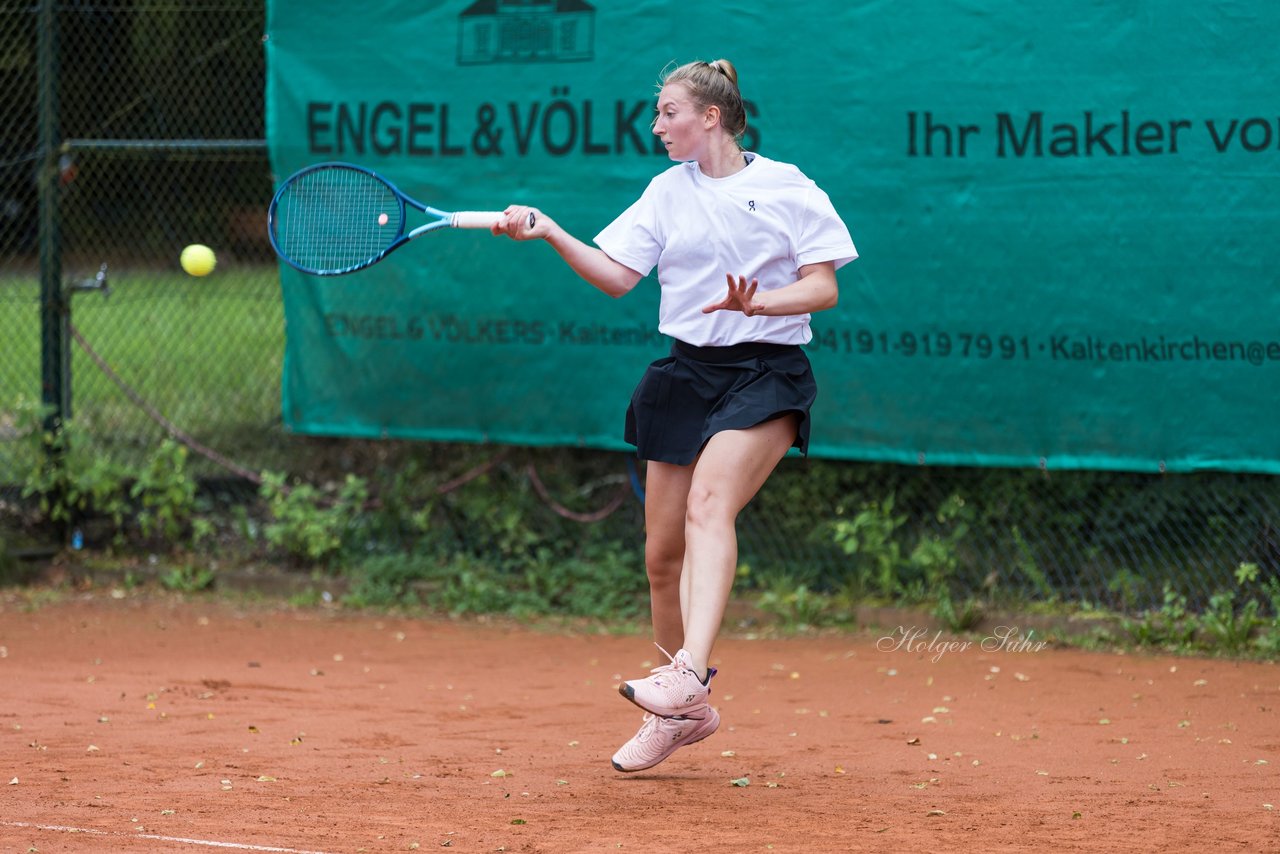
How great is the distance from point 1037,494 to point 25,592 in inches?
187

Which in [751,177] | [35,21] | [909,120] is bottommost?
[751,177]

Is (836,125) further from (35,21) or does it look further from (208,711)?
(35,21)

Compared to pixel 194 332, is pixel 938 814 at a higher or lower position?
lower

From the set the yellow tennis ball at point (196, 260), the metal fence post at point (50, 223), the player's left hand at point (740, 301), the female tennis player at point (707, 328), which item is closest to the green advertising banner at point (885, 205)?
the metal fence post at point (50, 223)

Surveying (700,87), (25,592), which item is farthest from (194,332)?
(700,87)

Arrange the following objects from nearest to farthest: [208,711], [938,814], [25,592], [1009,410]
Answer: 1. [938,814]
2. [208,711]
3. [1009,410]
4. [25,592]

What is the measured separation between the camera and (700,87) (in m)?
4.05

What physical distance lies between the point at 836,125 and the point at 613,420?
1.58 meters

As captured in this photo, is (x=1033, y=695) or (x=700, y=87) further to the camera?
(x=1033, y=695)

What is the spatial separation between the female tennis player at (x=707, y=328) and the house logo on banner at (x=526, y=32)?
2672 millimetres

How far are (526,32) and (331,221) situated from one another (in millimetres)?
1790

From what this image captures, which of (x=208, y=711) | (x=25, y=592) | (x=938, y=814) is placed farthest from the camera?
(x=25, y=592)

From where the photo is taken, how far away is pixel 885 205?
6.29 meters

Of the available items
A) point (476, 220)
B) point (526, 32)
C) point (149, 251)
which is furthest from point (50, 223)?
point (476, 220)
